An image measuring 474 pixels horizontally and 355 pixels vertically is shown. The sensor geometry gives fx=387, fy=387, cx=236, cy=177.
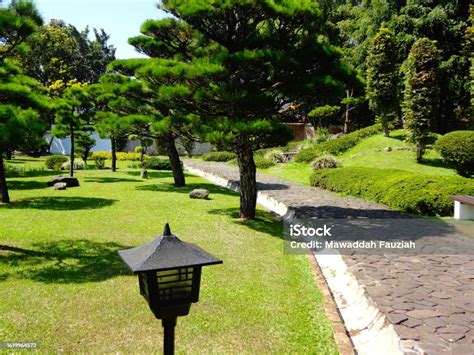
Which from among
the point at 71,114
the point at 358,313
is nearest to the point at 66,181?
the point at 71,114

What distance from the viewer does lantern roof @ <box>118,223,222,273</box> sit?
2.62m

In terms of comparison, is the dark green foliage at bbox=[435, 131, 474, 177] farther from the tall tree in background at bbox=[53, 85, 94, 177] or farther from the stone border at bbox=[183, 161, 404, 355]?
the tall tree in background at bbox=[53, 85, 94, 177]

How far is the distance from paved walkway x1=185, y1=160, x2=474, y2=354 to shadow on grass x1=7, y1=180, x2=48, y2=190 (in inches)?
470

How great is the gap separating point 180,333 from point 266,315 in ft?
3.97

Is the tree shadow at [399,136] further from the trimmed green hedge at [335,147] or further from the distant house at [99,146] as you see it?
the distant house at [99,146]

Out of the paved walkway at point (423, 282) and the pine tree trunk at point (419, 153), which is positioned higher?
the pine tree trunk at point (419, 153)

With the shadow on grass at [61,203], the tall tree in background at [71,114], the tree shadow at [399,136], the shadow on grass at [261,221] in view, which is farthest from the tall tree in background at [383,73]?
the shadow on grass at [61,203]

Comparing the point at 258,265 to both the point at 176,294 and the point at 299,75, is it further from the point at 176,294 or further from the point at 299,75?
the point at 299,75

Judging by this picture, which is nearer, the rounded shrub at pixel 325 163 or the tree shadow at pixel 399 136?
the rounded shrub at pixel 325 163

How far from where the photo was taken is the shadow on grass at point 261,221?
389 inches

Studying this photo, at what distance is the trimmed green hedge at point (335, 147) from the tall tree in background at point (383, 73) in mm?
3058

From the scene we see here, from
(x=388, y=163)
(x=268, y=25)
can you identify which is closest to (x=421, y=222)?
(x=268, y=25)

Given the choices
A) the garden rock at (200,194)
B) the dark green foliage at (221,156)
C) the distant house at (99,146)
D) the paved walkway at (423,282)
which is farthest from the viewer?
the distant house at (99,146)

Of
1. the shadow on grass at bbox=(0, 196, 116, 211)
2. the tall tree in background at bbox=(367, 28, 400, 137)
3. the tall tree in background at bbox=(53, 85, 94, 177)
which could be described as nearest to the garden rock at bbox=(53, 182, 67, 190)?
the shadow on grass at bbox=(0, 196, 116, 211)
